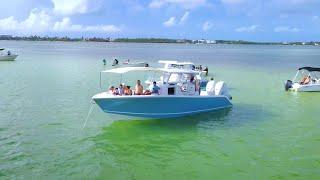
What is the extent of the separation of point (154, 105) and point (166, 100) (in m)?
0.66

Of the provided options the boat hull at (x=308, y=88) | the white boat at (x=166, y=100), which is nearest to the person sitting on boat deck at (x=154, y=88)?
the white boat at (x=166, y=100)

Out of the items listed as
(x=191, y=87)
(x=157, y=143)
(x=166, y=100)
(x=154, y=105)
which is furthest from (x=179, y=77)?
(x=157, y=143)

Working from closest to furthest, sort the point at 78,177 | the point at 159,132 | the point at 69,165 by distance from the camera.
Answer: the point at 78,177
the point at 69,165
the point at 159,132

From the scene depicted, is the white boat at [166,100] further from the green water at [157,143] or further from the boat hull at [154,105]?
the green water at [157,143]

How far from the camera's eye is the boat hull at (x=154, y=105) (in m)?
20.5

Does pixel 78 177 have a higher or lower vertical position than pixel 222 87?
lower

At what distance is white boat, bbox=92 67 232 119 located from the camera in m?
20.6

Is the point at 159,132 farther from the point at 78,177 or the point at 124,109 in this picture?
the point at 78,177

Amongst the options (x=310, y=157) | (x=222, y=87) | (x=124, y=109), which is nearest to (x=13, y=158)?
(x=124, y=109)

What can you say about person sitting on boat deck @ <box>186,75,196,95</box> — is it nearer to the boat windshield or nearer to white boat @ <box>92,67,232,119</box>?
white boat @ <box>92,67,232,119</box>

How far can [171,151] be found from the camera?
57.2 feet

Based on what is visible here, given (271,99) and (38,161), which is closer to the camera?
(38,161)

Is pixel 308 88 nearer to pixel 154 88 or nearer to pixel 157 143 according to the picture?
pixel 154 88

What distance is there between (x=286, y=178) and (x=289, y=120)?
9846 millimetres
